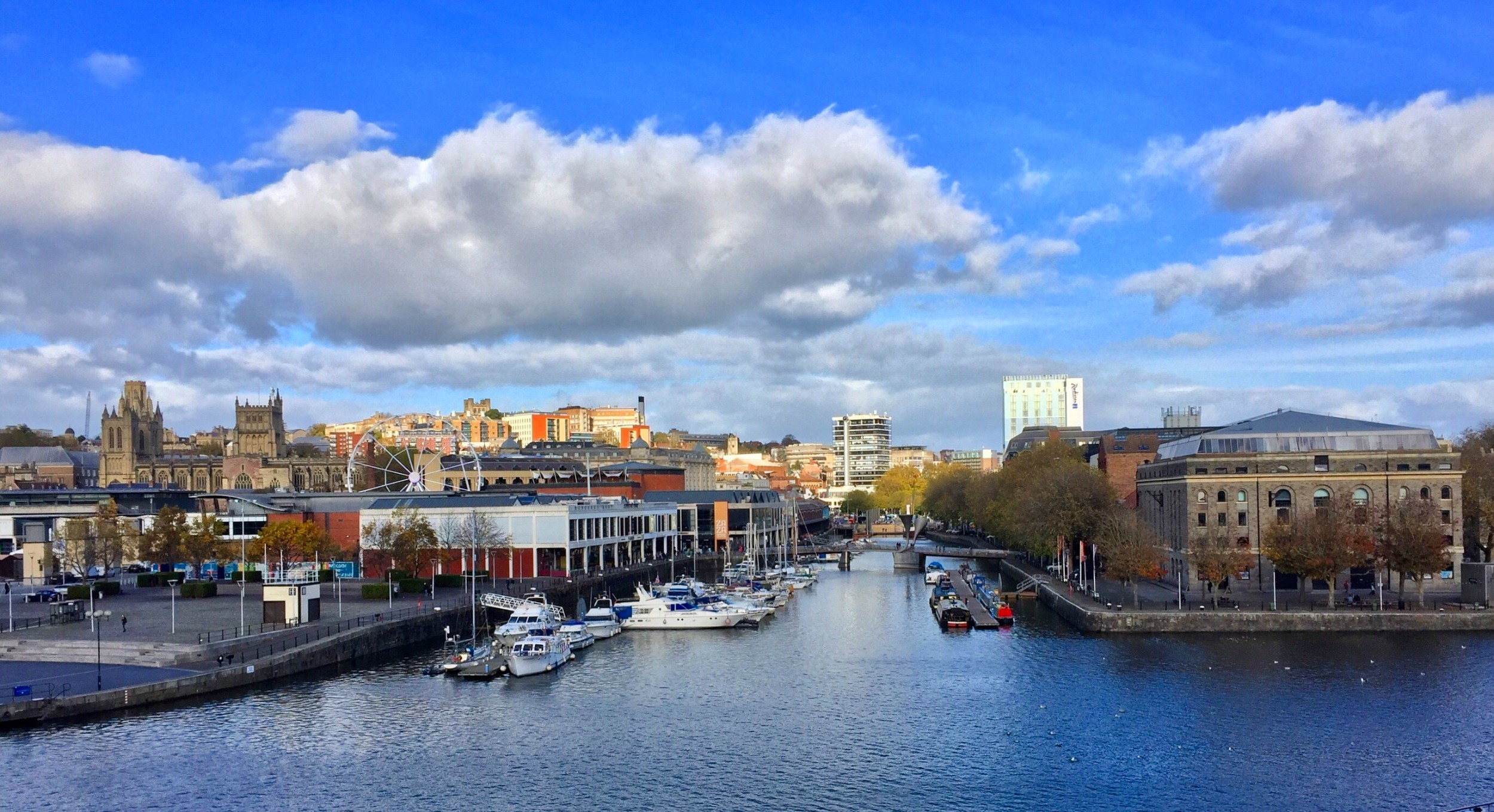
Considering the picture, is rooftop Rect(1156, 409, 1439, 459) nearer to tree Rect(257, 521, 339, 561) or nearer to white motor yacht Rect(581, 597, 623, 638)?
white motor yacht Rect(581, 597, 623, 638)

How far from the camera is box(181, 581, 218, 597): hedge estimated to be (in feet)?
224

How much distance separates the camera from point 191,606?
62719mm

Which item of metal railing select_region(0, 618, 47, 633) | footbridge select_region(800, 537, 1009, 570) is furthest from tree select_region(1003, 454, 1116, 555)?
metal railing select_region(0, 618, 47, 633)

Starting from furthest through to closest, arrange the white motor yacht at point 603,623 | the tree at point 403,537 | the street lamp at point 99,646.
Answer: the tree at point 403,537, the white motor yacht at point 603,623, the street lamp at point 99,646

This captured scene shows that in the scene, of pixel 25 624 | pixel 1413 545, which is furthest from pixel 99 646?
pixel 1413 545

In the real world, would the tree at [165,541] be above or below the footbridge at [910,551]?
above

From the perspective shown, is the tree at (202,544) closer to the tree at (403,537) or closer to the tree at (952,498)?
the tree at (403,537)

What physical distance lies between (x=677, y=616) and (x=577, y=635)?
10.2 m

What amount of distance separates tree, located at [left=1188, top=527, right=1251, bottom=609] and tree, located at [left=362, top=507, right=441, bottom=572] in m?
43.4

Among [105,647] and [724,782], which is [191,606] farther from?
[724,782]

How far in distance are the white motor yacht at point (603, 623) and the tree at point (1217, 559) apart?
30.4 meters

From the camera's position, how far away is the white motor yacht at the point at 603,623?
65.0 m

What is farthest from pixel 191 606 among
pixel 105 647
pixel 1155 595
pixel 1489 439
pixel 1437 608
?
pixel 1489 439

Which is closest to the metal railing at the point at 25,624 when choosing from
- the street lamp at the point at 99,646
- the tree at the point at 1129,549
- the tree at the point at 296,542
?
the street lamp at the point at 99,646
